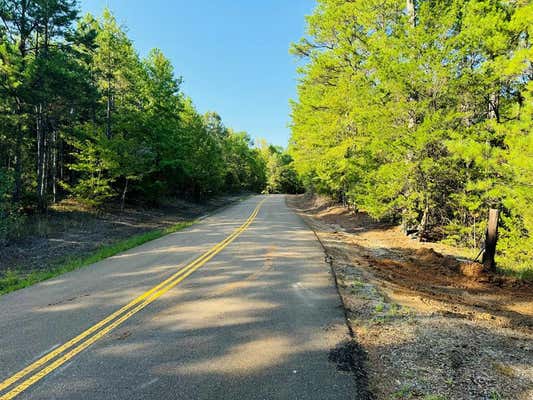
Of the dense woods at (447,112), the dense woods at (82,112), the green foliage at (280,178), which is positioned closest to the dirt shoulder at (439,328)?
the dense woods at (447,112)

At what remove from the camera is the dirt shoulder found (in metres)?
2.91

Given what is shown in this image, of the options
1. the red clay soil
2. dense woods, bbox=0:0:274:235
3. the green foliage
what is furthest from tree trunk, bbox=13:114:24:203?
the green foliage

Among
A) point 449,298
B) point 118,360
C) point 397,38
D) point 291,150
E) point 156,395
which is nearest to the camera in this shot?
point 156,395

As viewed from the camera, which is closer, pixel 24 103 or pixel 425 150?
pixel 425 150

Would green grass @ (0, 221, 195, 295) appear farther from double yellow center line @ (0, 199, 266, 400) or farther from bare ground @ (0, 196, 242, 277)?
double yellow center line @ (0, 199, 266, 400)

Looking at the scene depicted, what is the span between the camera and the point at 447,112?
9.12m

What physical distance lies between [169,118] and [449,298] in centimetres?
2116

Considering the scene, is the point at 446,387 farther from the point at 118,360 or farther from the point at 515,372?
the point at 118,360

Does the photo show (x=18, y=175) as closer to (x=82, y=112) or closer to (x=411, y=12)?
(x=82, y=112)

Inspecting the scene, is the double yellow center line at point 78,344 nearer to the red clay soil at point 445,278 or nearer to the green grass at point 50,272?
the green grass at point 50,272

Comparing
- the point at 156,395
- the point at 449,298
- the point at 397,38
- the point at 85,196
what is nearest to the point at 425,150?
the point at 397,38

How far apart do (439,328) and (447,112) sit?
24.5 feet

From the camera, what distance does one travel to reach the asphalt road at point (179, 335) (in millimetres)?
2916

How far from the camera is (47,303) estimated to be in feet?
17.3
